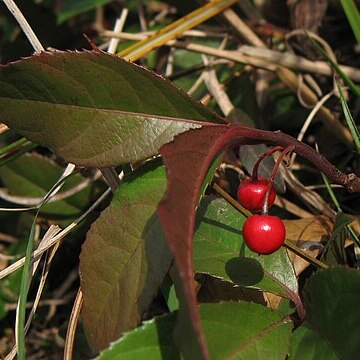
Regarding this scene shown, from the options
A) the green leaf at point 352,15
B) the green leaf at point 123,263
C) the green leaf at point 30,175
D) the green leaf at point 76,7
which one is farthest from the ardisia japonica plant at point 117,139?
the green leaf at point 76,7

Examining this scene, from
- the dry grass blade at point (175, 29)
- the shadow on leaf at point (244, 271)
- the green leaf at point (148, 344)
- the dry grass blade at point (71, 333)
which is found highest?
the dry grass blade at point (175, 29)

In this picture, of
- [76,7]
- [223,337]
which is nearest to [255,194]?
[223,337]

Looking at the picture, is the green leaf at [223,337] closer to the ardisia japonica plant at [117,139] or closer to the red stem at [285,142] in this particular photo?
the ardisia japonica plant at [117,139]

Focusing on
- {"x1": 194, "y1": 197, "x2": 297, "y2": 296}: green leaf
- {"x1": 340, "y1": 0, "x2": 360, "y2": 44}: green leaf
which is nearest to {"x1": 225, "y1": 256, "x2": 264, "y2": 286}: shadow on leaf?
{"x1": 194, "y1": 197, "x2": 297, "y2": 296}: green leaf

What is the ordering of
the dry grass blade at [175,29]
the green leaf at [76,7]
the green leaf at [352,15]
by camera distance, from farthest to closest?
the green leaf at [76,7]
the dry grass blade at [175,29]
the green leaf at [352,15]

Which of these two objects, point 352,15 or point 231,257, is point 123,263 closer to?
point 231,257
